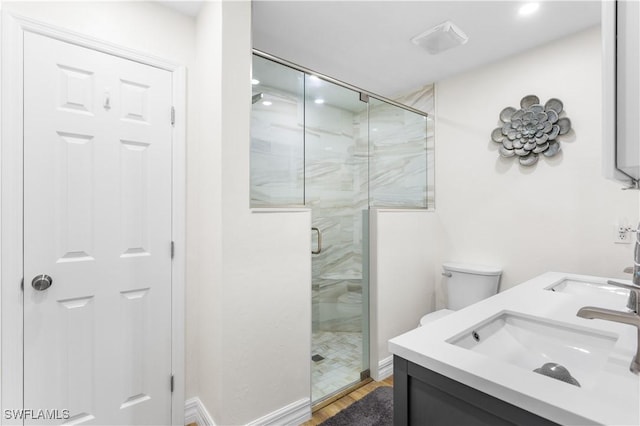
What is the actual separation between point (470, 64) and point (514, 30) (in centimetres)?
47

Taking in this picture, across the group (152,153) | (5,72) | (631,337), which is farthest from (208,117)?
A: (631,337)

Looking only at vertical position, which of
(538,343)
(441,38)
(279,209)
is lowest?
(538,343)

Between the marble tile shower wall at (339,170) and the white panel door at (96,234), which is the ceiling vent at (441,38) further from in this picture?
the white panel door at (96,234)

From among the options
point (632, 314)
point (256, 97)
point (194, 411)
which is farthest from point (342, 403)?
point (256, 97)

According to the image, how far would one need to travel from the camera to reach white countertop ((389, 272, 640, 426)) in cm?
61

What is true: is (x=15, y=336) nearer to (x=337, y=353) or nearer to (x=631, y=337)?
(x=337, y=353)

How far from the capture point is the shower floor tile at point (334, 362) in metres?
2.12

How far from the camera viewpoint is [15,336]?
134 cm

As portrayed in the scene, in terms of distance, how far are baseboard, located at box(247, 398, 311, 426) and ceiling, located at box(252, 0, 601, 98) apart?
7.72 ft

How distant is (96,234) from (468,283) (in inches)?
102

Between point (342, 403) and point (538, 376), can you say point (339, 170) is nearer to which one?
point (342, 403)
